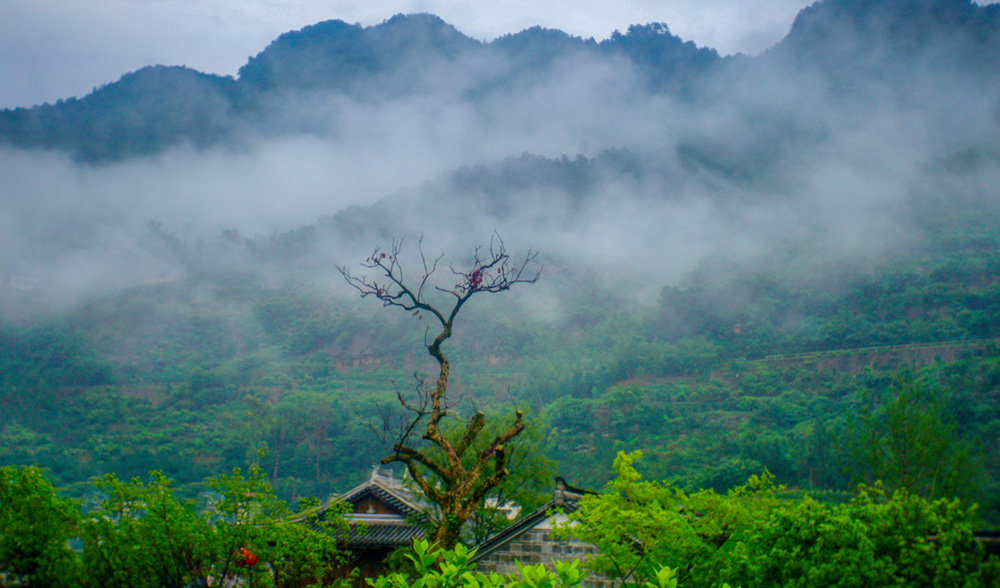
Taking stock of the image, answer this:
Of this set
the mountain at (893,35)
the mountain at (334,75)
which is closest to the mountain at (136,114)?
the mountain at (334,75)

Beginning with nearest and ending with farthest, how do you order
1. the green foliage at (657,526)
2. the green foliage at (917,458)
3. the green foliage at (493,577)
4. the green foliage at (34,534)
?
the green foliage at (493,577) < the green foliage at (657,526) < the green foliage at (34,534) < the green foliage at (917,458)

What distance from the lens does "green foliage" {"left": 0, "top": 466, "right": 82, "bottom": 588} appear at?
24.5ft

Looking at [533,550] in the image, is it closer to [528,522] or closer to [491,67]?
[528,522]

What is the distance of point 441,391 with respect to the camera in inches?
298

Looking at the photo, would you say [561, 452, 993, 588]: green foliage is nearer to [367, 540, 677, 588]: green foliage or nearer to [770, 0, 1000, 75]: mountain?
[367, 540, 677, 588]: green foliage

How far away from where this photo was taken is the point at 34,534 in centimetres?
751

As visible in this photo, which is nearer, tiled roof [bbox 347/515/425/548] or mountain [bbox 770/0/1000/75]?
tiled roof [bbox 347/515/425/548]

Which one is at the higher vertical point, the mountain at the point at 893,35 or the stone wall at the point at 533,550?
the mountain at the point at 893,35

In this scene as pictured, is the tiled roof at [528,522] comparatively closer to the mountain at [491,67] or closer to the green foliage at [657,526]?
the green foliage at [657,526]

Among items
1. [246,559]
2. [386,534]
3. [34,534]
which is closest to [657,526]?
[246,559]

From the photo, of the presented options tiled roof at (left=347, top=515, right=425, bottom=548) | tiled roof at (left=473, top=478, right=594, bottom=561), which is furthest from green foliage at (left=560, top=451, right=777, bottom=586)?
tiled roof at (left=347, top=515, right=425, bottom=548)

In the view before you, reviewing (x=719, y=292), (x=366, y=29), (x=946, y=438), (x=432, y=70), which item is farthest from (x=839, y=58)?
(x=946, y=438)

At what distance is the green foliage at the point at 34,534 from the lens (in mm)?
7469

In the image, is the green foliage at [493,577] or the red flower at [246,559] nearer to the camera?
the green foliage at [493,577]
